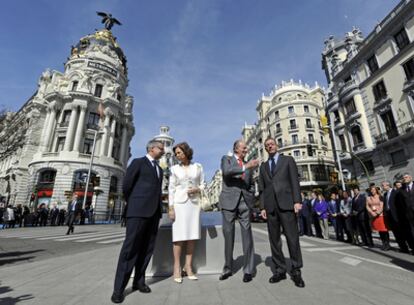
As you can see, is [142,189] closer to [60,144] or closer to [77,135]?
[77,135]

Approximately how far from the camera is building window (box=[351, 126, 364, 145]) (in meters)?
23.1

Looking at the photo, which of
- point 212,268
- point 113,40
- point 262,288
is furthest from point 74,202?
point 113,40

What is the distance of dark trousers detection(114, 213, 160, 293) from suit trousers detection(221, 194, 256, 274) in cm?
105

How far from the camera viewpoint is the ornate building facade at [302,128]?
35.8 metres

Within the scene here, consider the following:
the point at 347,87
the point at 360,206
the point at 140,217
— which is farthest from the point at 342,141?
the point at 140,217

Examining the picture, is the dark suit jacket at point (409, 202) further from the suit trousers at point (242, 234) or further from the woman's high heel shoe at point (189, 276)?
the woman's high heel shoe at point (189, 276)

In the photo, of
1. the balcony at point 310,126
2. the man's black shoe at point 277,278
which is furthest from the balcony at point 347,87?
the man's black shoe at point 277,278

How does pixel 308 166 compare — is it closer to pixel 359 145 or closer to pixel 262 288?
Answer: pixel 359 145

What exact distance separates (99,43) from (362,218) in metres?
45.7

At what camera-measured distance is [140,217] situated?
2.70 m

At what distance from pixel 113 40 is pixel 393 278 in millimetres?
49605

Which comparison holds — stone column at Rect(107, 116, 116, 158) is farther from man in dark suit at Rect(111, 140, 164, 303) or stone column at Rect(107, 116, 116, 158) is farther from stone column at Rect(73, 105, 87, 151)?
man in dark suit at Rect(111, 140, 164, 303)

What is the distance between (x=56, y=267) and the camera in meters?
3.94

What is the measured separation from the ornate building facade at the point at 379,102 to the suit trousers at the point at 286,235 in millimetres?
15740
